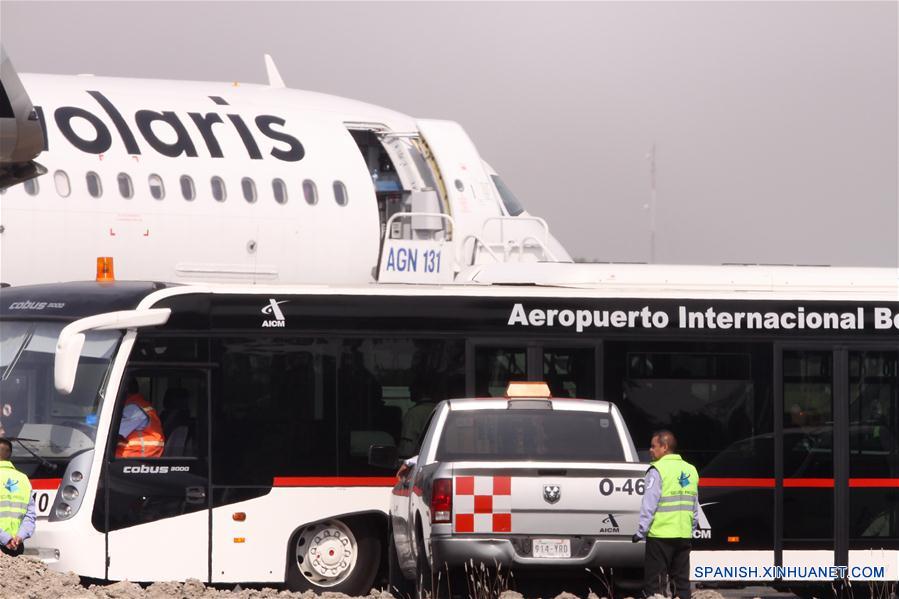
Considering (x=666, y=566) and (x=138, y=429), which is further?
(x=138, y=429)

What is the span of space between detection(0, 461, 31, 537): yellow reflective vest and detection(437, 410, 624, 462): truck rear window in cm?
360

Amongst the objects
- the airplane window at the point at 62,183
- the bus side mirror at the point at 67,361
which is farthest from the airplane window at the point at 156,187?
the bus side mirror at the point at 67,361

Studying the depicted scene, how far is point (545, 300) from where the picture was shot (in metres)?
17.4

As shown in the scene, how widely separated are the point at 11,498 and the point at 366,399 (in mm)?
3548

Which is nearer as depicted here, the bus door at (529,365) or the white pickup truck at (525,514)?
the white pickup truck at (525,514)

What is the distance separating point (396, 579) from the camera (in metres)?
15.5

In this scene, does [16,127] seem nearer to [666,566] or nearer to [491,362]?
[666,566]

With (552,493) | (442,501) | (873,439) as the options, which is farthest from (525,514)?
(873,439)

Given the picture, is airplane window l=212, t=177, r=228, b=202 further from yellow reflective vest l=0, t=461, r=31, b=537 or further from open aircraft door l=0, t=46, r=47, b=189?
open aircraft door l=0, t=46, r=47, b=189

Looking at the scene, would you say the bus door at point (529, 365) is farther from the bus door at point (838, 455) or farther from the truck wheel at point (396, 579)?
the truck wheel at point (396, 579)

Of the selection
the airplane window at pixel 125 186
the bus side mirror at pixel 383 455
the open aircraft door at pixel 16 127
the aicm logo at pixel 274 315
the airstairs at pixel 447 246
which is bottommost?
the bus side mirror at pixel 383 455

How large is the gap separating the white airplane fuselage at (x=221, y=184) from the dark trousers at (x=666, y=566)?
12.3 metres

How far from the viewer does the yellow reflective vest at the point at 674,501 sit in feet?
44.1

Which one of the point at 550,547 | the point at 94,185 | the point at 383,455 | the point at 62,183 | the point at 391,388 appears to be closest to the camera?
the point at 550,547
